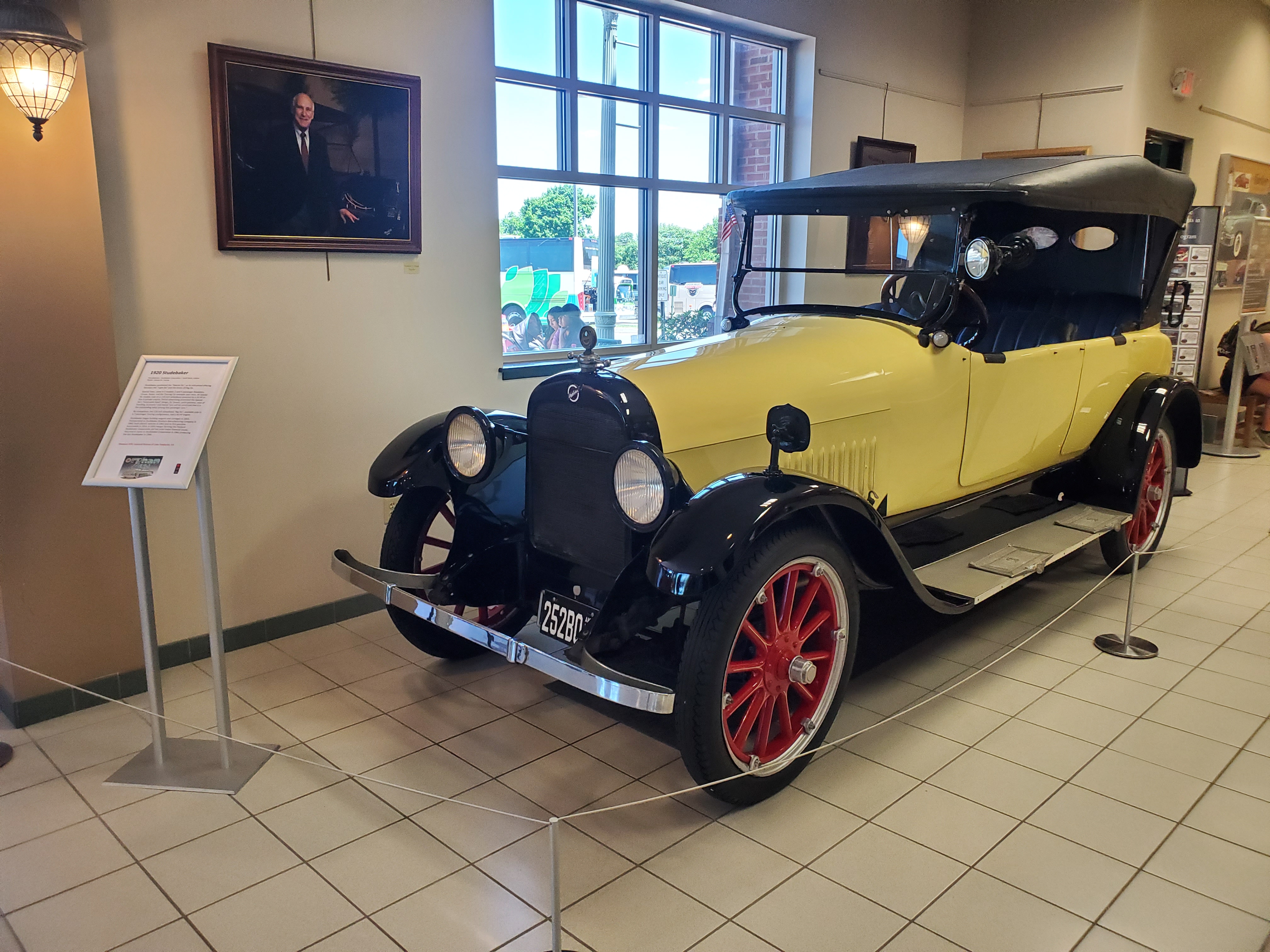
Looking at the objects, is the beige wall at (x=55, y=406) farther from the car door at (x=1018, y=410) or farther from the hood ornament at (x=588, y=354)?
the car door at (x=1018, y=410)

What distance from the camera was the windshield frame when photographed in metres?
3.24

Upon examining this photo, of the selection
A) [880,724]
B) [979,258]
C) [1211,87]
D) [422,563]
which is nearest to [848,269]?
[979,258]

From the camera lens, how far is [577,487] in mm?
2695

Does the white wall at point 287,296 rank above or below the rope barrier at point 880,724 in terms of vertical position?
above

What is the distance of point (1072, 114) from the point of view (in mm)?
7051

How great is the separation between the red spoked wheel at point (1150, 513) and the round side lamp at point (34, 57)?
428 centimetres

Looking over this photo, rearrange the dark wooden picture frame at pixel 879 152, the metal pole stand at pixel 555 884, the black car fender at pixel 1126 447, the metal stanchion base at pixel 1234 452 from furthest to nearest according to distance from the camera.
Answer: the metal stanchion base at pixel 1234 452 < the dark wooden picture frame at pixel 879 152 < the black car fender at pixel 1126 447 < the metal pole stand at pixel 555 884

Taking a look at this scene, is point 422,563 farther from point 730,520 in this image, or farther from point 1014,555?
point 1014,555

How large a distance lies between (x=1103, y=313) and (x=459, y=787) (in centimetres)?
366

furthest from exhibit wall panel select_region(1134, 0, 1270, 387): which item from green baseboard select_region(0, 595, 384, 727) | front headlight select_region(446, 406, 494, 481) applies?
green baseboard select_region(0, 595, 384, 727)

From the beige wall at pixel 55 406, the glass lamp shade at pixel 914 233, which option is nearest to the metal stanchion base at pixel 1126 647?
the glass lamp shade at pixel 914 233

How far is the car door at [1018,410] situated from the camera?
343 centimetres

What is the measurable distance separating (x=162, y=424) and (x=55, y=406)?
2.07 ft

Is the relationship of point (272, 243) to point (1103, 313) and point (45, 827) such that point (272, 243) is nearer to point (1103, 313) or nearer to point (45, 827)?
point (45, 827)
